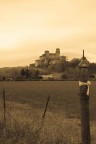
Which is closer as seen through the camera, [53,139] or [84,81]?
[84,81]

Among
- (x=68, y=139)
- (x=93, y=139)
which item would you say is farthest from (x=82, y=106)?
(x=93, y=139)

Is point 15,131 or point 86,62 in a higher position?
Answer: point 86,62

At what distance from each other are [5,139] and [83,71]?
3469 mm

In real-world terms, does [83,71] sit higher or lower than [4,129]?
higher

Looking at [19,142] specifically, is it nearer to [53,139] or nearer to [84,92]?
[53,139]

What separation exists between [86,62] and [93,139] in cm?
686

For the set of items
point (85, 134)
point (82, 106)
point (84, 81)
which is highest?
point (84, 81)

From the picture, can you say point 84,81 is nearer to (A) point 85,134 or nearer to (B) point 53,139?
(A) point 85,134

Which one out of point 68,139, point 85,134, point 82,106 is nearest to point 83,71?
point 82,106

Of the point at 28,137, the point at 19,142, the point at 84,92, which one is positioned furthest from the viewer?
the point at 28,137

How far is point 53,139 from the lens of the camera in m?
9.84

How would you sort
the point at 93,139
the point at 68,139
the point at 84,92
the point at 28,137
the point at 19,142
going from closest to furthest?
the point at 84,92
the point at 19,142
the point at 28,137
the point at 68,139
the point at 93,139

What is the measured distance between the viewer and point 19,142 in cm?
901

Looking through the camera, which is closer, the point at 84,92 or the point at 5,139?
the point at 84,92
